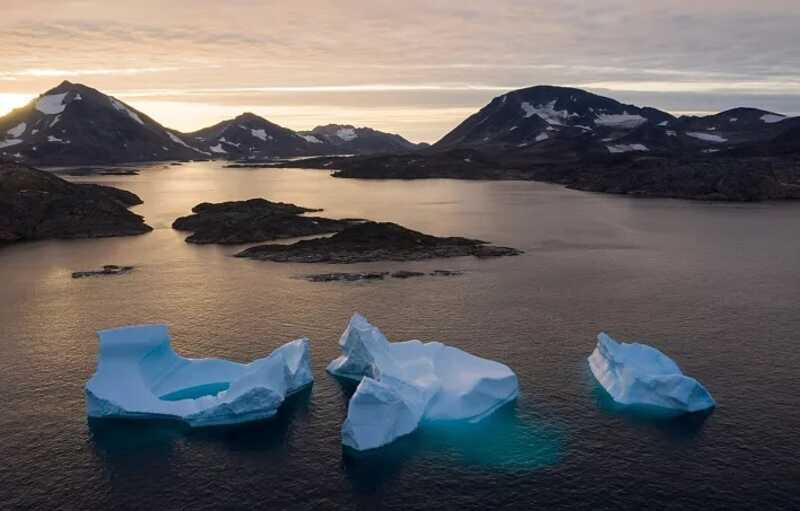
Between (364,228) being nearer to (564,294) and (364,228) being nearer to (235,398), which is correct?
(564,294)

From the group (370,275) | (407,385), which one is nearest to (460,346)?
(407,385)

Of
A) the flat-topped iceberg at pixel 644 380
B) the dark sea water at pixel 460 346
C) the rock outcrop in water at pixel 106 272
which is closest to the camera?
the dark sea water at pixel 460 346

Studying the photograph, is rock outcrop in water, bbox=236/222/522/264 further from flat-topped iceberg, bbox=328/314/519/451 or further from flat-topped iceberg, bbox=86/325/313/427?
flat-topped iceberg, bbox=86/325/313/427

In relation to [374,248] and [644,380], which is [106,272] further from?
[644,380]

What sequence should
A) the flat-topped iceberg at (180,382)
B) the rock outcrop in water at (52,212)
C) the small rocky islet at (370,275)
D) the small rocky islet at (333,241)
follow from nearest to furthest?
the flat-topped iceberg at (180,382) < the small rocky islet at (370,275) < the small rocky islet at (333,241) < the rock outcrop in water at (52,212)


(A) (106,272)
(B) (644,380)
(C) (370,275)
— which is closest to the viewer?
(B) (644,380)

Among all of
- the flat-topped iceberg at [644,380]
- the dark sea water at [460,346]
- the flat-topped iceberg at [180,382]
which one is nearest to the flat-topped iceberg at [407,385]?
the dark sea water at [460,346]

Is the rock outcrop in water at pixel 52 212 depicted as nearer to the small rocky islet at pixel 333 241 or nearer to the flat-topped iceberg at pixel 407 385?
the small rocky islet at pixel 333 241
